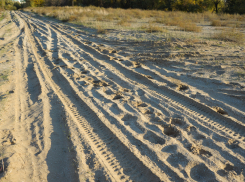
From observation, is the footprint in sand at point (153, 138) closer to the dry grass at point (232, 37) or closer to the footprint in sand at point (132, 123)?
the footprint in sand at point (132, 123)

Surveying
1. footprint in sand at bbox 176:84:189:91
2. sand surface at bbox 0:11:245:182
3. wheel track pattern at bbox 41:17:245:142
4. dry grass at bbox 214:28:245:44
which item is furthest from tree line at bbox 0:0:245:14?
wheel track pattern at bbox 41:17:245:142

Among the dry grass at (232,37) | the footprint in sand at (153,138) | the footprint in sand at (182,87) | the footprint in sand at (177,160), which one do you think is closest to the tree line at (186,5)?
the dry grass at (232,37)

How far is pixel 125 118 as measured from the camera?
3.29 m

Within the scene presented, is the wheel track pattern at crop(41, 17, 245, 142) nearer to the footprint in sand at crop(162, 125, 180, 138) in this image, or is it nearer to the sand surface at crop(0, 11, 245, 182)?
the sand surface at crop(0, 11, 245, 182)

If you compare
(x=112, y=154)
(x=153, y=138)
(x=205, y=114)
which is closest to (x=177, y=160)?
(x=153, y=138)

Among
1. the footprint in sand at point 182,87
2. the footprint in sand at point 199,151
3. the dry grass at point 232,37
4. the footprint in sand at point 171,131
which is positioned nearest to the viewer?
the footprint in sand at point 199,151

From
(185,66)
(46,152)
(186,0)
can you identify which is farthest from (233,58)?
(186,0)

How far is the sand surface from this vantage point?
7.58ft

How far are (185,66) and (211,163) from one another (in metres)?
3.67

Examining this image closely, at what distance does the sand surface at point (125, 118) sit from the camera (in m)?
2.31

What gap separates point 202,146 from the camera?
8.60 feet

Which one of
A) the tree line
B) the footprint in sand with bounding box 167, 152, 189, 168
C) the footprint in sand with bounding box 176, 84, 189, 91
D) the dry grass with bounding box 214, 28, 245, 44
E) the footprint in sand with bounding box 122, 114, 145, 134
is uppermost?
the tree line

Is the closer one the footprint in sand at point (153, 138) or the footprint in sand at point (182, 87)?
the footprint in sand at point (153, 138)

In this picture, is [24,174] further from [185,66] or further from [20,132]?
[185,66]
